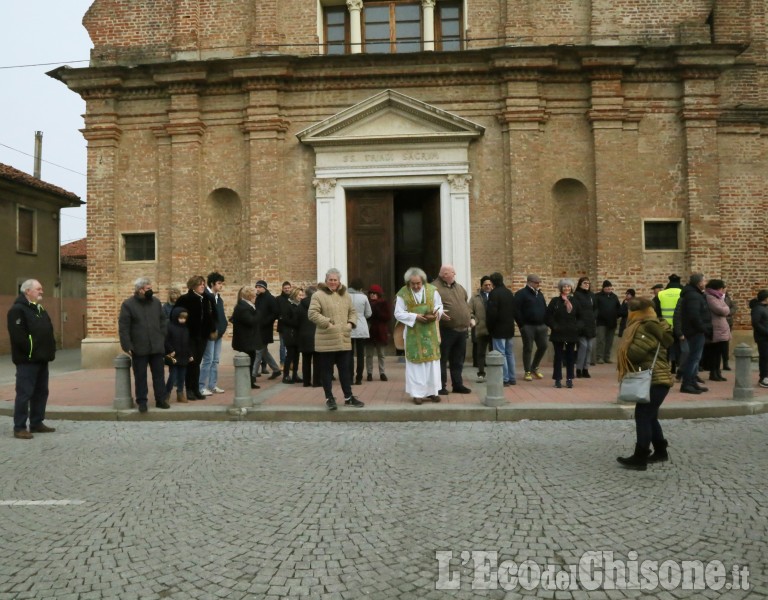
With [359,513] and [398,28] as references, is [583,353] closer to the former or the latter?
[359,513]

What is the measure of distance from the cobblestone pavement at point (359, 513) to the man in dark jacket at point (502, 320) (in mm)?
3571

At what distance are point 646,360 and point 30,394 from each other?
710 cm

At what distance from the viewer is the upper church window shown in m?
15.6

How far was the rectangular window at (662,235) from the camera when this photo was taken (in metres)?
14.8

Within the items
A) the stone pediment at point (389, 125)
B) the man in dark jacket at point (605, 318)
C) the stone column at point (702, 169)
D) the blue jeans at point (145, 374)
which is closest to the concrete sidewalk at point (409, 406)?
the blue jeans at point (145, 374)

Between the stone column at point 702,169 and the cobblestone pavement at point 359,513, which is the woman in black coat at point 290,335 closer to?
the cobblestone pavement at point 359,513

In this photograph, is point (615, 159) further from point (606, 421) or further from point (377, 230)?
point (606, 421)

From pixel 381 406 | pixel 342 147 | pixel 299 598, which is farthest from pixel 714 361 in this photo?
pixel 299 598

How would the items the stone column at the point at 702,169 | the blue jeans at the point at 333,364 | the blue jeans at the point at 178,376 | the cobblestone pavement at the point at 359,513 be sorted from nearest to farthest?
the cobblestone pavement at the point at 359,513
the blue jeans at the point at 333,364
the blue jeans at the point at 178,376
the stone column at the point at 702,169

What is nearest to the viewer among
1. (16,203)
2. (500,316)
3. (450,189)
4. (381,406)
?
(381,406)

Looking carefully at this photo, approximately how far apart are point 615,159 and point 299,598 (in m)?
13.9

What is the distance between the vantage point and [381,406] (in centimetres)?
865

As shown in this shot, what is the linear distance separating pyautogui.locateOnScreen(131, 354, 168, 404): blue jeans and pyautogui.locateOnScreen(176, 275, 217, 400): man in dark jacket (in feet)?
2.39

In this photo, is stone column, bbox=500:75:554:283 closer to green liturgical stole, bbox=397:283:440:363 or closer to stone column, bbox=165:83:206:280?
green liturgical stole, bbox=397:283:440:363
